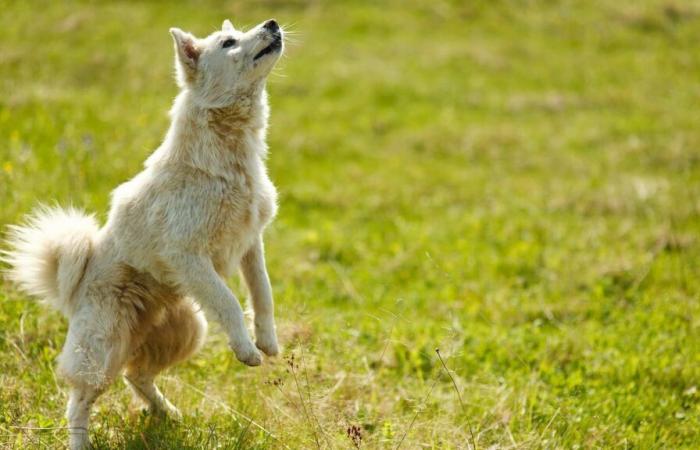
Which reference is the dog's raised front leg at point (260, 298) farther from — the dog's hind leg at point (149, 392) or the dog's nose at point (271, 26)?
the dog's nose at point (271, 26)

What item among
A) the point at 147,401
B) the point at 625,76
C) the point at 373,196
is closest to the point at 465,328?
the point at 147,401

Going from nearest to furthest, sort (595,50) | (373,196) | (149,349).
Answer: (149,349), (373,196), (595,50)

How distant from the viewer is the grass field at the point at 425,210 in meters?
5.05

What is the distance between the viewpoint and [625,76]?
658 inches

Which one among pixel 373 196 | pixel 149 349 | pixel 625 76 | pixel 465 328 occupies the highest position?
pixel 149 349

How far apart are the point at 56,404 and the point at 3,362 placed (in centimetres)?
53

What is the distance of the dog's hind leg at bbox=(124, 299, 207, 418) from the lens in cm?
491

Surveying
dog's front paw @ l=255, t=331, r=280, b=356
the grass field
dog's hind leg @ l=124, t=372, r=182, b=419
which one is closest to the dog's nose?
dog's front paw @ l=255, t=331, r=280, b=356

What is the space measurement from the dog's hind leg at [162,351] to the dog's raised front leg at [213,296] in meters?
0.44

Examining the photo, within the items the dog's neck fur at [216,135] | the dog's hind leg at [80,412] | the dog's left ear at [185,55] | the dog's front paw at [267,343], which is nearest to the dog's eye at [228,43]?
the dog's left ear at [185,55]

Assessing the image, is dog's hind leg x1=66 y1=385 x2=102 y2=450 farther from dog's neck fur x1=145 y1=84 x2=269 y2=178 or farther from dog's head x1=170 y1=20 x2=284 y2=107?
dog's head x1=170 y1=20 x2=284 y2=107

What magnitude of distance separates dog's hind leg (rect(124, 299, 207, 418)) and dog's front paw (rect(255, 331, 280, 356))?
16.9 inches

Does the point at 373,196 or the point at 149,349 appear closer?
the point at 149,349

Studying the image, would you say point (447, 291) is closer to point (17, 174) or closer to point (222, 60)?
point (222, 60)
